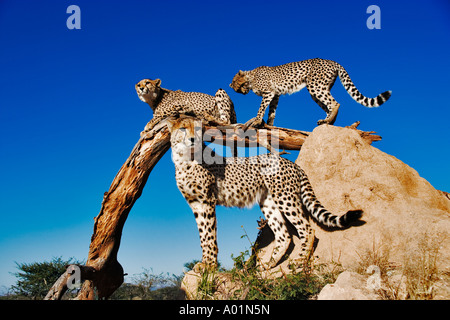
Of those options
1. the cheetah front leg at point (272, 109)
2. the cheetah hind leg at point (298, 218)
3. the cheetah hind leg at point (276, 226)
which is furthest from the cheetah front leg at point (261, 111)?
the cheetah hind leg at point (298, 218)

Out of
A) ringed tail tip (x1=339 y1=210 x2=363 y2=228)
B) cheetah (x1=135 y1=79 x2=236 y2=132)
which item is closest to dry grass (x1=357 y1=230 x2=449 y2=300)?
ringed tail tip (x1=339 y1=210 x2=363 y2=228)

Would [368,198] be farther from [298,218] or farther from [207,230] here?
[207,230]

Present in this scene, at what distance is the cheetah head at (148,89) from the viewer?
829cm

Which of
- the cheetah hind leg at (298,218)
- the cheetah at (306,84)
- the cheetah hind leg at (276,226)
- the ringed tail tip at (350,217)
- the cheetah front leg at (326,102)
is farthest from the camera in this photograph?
the cheetah at (306,84)

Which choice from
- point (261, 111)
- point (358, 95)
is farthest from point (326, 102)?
point (261, 111)

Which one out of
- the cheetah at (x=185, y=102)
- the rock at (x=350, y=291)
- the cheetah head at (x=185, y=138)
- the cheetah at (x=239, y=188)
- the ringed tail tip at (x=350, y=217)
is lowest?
the rock at (x=350, y=291)

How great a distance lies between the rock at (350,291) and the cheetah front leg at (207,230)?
7.02ft

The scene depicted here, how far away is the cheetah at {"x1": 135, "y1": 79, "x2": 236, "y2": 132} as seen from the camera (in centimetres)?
820

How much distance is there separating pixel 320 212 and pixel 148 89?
14.6ft

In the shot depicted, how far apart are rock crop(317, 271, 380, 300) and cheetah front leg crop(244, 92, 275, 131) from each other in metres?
4.48

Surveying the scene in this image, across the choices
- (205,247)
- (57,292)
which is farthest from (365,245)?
(57,292)

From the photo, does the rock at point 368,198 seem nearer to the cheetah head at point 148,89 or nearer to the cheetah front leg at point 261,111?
the cheetah front leg at point 261,111

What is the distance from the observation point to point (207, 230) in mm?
5988

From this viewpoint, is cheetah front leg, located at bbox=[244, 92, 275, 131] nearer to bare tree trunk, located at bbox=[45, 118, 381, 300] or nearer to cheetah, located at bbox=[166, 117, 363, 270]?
cheetah, located at bbox=[166, 117, 363, 270]
